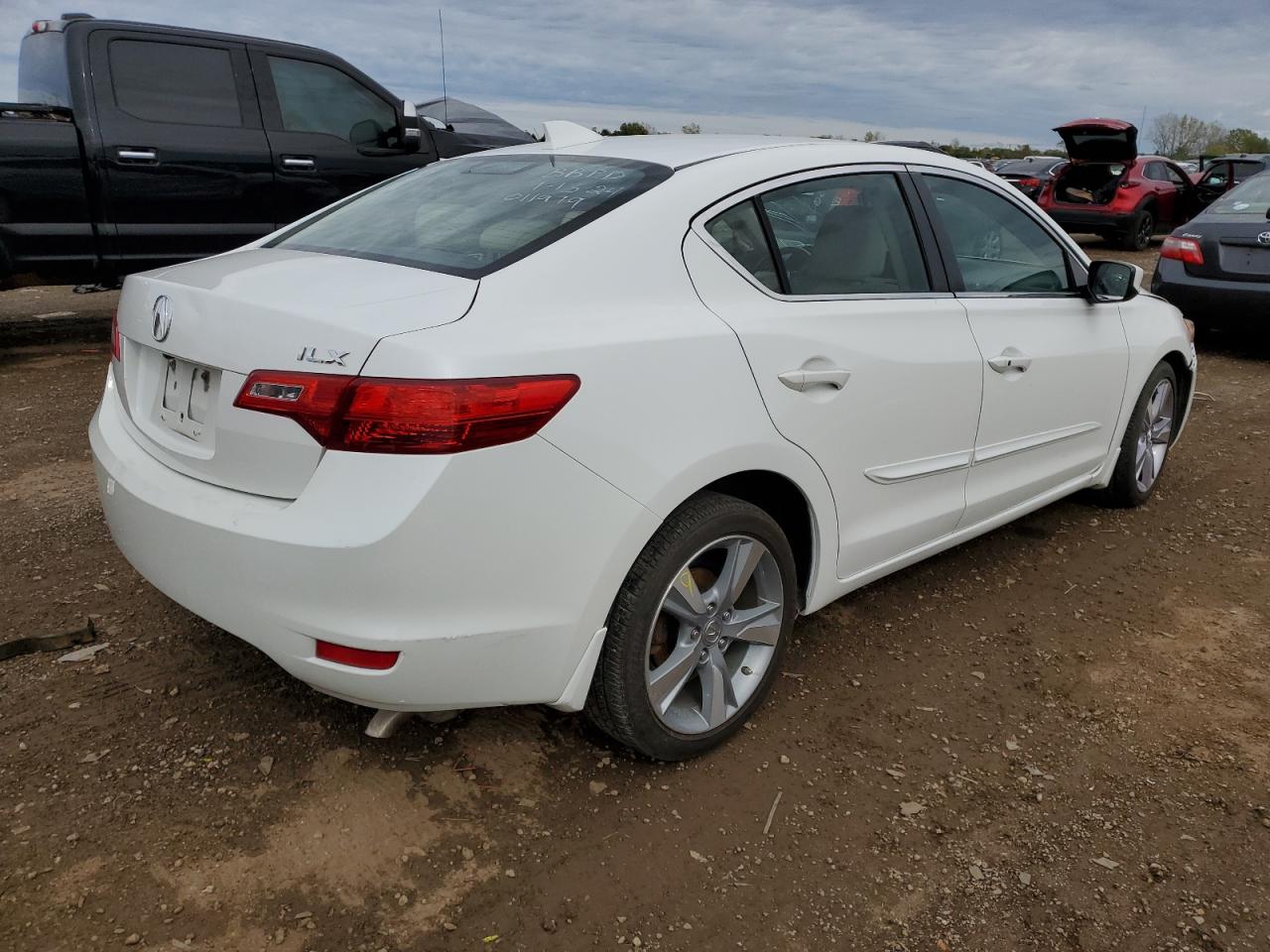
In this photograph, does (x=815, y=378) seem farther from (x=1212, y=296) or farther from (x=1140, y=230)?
(x=1140, y=230)

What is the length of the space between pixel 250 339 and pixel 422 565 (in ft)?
2.02

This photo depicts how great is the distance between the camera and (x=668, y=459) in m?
2.21

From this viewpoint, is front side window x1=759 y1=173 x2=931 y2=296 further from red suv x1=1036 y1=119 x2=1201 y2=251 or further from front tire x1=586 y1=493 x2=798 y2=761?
red suv x1=1036 y1=119 x2=1201 y2=251

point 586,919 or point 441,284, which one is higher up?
point 441,284

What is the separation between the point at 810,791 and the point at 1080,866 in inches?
25.1

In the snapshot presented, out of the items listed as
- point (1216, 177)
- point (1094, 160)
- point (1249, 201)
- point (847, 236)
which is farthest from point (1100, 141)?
point (847, 236)

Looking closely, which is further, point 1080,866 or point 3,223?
point 3,223

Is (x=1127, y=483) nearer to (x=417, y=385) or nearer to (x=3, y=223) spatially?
(x=417, y=385)

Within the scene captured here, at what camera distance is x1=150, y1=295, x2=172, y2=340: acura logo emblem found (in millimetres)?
2289

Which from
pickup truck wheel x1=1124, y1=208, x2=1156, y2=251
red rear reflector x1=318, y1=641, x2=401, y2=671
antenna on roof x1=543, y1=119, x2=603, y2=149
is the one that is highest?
antenna on roof x1=543, y1=119, x2=603, y2=149

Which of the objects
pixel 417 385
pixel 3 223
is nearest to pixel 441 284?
pixel 417 385

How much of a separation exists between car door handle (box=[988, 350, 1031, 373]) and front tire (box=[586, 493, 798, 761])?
41.8 inches

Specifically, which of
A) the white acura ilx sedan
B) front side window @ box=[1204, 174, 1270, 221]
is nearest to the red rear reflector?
the white acura ilx sedan

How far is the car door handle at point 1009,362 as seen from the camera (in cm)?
320
